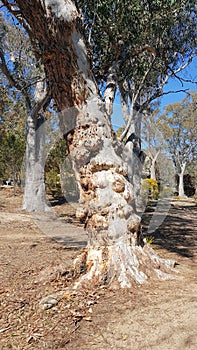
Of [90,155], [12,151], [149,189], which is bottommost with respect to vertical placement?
[149,189]

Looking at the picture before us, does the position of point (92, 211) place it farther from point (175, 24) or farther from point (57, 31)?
point (175, 24)

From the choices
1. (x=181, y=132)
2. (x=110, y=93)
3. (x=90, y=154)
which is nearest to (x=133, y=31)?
(x=110, y=93)

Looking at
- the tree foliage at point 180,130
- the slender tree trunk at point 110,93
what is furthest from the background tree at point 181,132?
the slender tree trunk at point 110,93

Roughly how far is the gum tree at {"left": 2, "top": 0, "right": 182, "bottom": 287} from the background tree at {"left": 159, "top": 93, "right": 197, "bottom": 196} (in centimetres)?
2862

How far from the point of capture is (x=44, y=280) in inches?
130

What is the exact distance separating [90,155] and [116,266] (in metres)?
1.30

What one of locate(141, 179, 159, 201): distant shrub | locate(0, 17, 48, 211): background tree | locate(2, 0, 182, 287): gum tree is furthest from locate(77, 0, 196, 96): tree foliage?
locate(141, 179, 159, 201): distant shrub

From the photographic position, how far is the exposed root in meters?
3.11

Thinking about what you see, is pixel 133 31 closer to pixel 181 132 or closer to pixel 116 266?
pixel 116 266

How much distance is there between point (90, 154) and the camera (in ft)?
11.7

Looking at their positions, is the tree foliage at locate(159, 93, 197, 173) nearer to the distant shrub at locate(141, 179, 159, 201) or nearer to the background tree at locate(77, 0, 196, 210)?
the distant shrub at locate(141, 179, 159, 201)

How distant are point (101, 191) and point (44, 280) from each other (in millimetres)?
1178

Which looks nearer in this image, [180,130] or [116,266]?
[116,266]

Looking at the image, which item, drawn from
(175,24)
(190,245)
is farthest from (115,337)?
(175,24)
